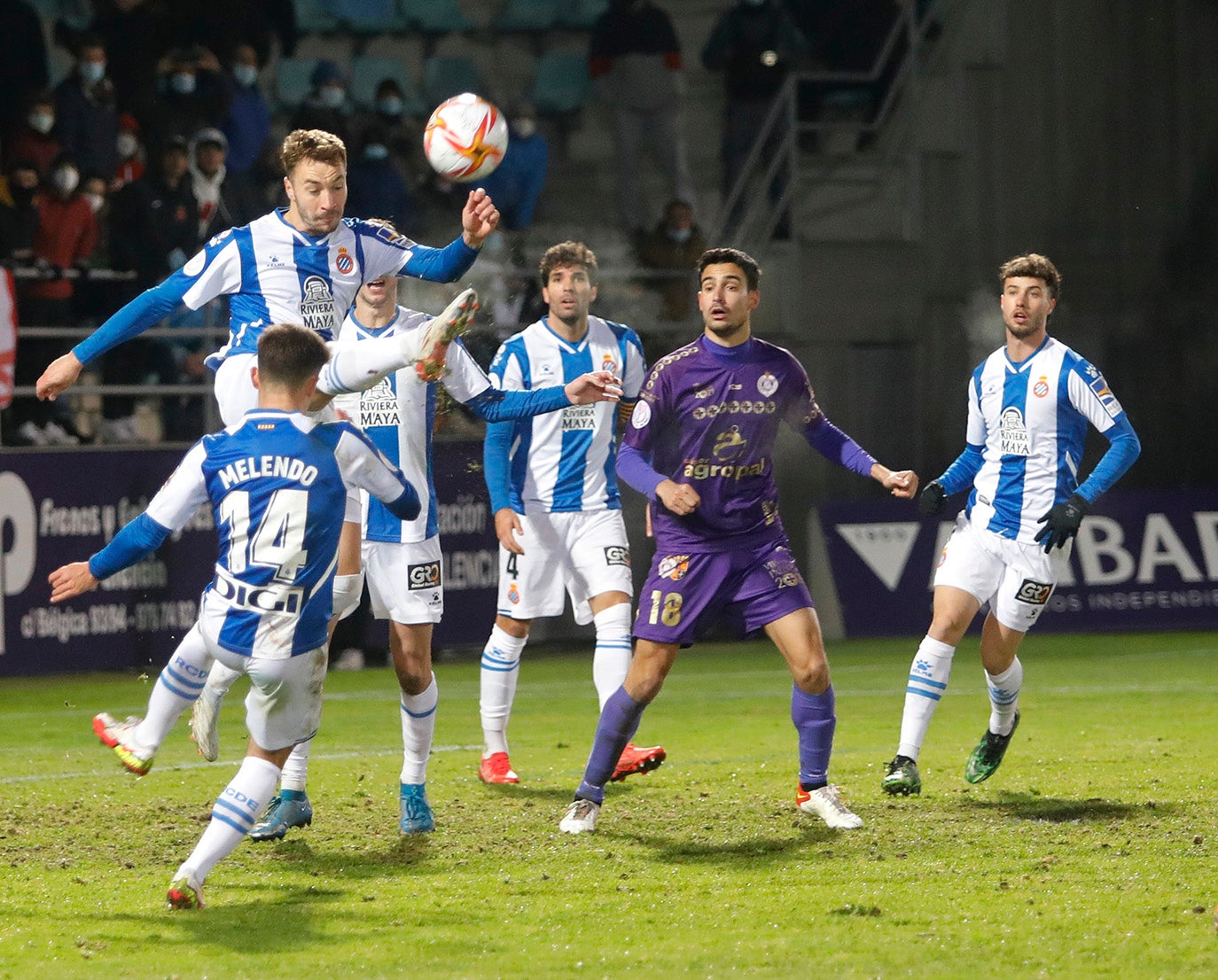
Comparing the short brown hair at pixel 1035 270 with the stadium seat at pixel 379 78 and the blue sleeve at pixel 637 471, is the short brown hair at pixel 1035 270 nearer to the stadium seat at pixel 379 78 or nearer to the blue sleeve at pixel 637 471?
the blue sleeve at pixel 637 471

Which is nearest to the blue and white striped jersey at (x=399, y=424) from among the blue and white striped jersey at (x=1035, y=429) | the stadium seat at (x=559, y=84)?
the blue and white striped jersey at (x=1035, y=429)

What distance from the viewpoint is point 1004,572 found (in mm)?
7953

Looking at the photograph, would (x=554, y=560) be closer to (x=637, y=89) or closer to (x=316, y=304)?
(x=316, y=304)

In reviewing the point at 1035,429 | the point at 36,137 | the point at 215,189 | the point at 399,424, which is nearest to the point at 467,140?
the point at 399,424

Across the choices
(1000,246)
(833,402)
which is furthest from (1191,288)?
(833,402)

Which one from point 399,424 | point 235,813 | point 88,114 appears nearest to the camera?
point 235,813

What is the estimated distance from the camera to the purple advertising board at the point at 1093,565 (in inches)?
590

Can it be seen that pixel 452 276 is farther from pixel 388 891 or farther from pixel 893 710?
pixel 893 710

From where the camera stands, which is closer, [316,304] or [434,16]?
[316,304]

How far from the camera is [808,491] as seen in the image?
52.4 feet

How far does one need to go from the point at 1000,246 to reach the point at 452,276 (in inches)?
451

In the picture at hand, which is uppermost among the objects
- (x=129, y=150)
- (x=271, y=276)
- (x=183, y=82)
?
(x=183, y=82)

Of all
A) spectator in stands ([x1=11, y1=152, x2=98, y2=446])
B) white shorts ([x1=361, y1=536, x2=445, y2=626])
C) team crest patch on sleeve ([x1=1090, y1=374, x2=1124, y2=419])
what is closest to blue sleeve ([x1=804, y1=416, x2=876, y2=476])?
team crest patch on sleeve ([x1=1090, y1=374, x2=1124, y2=419])

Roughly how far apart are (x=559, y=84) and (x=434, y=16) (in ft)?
4.70
